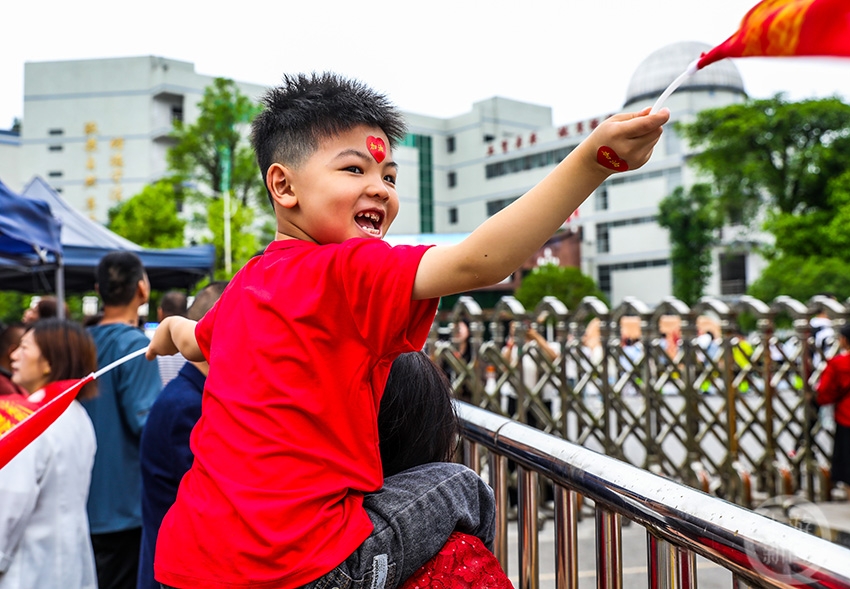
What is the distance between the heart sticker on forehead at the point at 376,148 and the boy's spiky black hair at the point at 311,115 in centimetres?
3

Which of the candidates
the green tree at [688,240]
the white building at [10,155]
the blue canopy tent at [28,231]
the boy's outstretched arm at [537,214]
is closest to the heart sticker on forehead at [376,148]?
the boy's outstretched arm at [537,214]

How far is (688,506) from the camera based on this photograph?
3.07 feet

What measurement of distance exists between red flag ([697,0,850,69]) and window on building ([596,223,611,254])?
45.5 m

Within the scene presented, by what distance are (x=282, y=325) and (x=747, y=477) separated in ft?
18.4

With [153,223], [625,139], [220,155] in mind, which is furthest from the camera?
[220,155]

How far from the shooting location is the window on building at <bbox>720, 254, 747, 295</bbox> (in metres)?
39.6

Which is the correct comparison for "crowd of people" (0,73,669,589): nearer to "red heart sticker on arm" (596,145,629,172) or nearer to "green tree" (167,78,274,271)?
"red heart sticker on arm" (596,145,629,172)

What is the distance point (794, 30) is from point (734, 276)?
42.6m

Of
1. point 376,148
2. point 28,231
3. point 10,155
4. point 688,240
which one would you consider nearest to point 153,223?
point 28,231

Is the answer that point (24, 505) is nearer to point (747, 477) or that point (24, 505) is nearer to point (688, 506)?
point (688, 506)

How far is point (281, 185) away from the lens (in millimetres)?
1145

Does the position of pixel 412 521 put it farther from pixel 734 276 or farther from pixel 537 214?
pixel 734 276

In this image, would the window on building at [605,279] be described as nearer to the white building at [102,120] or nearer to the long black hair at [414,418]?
the white building at [102,120]

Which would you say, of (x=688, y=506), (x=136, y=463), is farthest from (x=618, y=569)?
(x=136, y=463)
